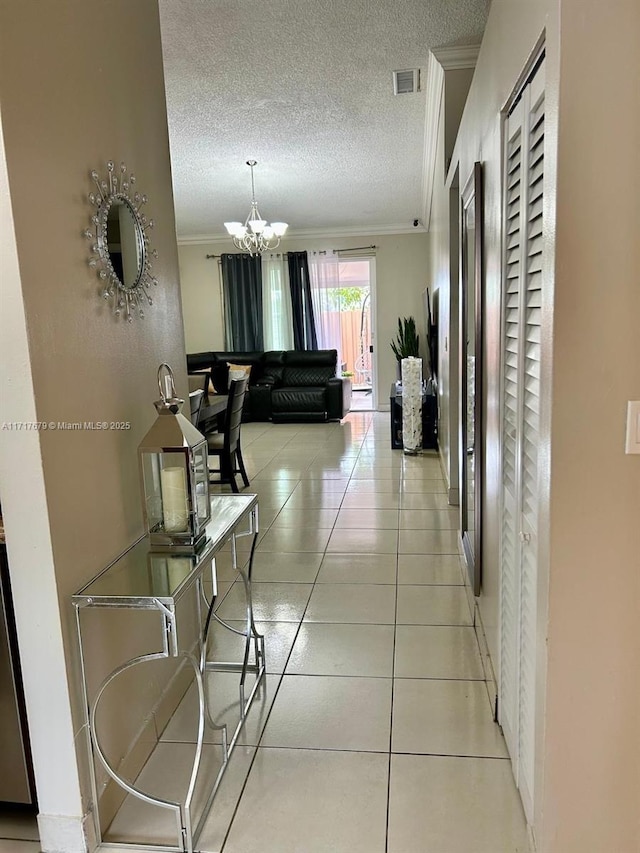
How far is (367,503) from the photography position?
14.9 ft

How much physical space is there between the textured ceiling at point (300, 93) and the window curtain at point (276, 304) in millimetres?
2260

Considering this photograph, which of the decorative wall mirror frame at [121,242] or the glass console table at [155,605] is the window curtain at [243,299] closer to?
the decorative wall mirror frame at [121,242]

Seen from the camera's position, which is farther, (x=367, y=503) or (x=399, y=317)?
(x=399, y=317)

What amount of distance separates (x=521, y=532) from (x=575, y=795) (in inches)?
23.6

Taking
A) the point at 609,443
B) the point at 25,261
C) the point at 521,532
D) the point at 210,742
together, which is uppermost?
the point at 25,261

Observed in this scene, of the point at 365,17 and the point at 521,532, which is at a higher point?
the point at 365,17

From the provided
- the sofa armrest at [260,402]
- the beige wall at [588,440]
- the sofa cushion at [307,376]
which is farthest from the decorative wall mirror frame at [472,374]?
the sofa cushion at [307,376]

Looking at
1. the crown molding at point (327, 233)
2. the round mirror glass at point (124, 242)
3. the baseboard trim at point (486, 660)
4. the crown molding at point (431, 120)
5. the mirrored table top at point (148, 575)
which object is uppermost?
the crown molding at point (431, 120)

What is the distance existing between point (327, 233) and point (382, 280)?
108cm

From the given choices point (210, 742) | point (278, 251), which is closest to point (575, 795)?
point (210, 742)

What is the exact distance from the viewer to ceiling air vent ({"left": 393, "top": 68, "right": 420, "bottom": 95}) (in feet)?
12.6

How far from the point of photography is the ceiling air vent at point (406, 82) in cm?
385

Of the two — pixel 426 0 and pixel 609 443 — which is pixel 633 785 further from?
pixel 426 0

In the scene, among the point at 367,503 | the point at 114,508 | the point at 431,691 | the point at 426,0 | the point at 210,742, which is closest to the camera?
the point at 114,508
